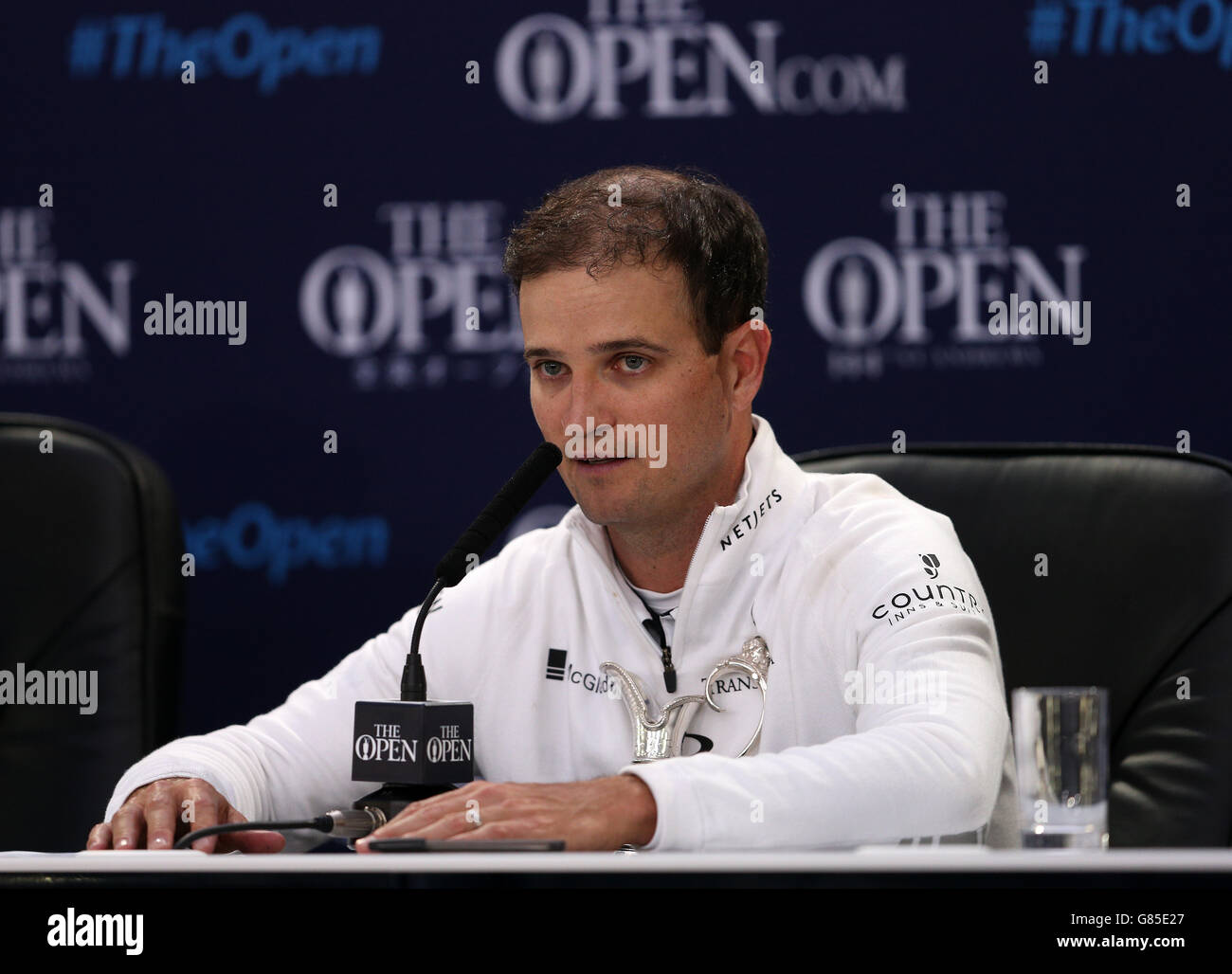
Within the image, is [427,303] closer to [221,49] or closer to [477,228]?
[477,228]

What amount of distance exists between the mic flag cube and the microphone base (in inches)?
2.0

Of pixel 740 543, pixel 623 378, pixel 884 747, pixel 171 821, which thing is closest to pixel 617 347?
pixel 623 378

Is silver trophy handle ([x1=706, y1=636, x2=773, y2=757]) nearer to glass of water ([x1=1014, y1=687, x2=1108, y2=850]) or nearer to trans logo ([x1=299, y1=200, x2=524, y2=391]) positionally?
glass of water ([x1=1014, y1=687, x2=1108, y2=850])

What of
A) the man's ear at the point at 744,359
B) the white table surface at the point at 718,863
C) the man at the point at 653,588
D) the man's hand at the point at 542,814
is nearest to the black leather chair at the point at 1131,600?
the man at the point at 653,588

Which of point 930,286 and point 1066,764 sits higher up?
point 930,286

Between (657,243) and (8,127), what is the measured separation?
1.45 metres

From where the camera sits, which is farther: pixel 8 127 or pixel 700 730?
pixel 8 127

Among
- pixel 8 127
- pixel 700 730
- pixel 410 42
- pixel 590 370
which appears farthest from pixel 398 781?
pixel 8 127

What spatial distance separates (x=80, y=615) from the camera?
200cm

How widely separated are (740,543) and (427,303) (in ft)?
3.15

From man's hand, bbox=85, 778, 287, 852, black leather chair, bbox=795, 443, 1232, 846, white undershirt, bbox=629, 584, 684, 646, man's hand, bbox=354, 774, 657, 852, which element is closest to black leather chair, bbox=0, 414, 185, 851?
man's hand, bbox=85, 778, 287, 852

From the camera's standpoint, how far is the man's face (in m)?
1.76

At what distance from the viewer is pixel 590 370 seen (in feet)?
5.81
